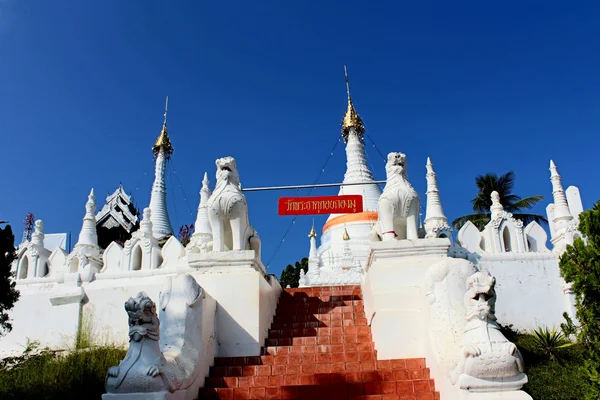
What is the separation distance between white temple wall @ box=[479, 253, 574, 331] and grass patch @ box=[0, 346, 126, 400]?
366 inches

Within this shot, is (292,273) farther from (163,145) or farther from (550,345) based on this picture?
(550,345)

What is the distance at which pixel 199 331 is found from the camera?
6.32 meters

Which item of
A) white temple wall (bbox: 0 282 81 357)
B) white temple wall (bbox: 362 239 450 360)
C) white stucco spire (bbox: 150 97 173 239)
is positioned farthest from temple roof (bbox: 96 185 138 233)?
white temple wall (bbox: 362 239 450 360)

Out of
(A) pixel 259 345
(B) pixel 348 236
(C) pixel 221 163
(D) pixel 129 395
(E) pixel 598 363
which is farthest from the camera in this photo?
(B) pixel 348 236

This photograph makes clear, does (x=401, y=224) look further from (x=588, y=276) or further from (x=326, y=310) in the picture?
(x=588, y=276)

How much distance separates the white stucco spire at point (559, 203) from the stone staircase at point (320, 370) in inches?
309

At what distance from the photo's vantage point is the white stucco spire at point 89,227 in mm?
15406

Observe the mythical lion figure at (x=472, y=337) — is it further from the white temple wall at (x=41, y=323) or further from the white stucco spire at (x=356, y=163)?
the white stucco spire at (x=356, y=163)

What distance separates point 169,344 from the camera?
5965 mm

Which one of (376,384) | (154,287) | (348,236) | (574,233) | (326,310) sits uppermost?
(348,236)

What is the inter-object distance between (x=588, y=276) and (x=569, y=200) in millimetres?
8319

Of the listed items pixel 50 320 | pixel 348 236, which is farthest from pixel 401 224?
pixel 348 236

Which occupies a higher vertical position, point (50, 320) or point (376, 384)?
point (50, 320)

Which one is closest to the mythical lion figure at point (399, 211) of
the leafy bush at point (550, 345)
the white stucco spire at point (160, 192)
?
the leafy bush at point (550, 345)
